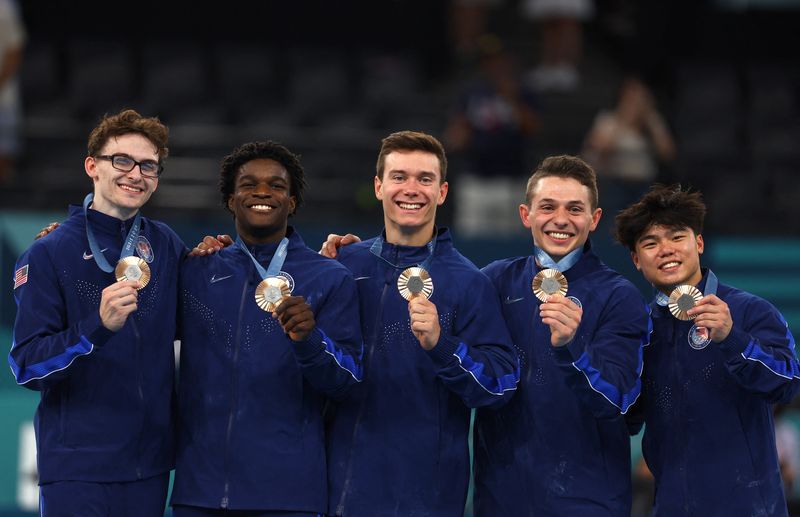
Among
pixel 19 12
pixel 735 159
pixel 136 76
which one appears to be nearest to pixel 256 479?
pixel 735 159

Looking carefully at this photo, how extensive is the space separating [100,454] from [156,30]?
9.63m

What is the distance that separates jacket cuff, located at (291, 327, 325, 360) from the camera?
18.3 ft

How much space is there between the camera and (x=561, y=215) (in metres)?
6.14

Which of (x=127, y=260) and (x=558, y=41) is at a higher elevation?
(x=558, y=41)


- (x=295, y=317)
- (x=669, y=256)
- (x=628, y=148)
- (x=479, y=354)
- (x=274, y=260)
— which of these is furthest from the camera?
(x=628, y=148)

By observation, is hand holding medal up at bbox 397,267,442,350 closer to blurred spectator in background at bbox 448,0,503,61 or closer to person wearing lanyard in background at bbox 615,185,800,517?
person wearing lanyard in background at bbox 615,185,800,517

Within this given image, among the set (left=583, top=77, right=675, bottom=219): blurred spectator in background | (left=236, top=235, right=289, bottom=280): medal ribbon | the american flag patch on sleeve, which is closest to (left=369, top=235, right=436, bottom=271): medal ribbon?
Result: (left=236, top=235, right=289, bottom=280): medal ribbon

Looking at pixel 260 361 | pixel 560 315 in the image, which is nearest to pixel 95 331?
pixel 260 361

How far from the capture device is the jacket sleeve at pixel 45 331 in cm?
561

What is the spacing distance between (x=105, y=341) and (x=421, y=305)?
1343 millimetres

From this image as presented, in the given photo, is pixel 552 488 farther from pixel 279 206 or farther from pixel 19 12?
pixel 19 12

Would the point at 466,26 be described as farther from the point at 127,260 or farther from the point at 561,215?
the point at 127,260

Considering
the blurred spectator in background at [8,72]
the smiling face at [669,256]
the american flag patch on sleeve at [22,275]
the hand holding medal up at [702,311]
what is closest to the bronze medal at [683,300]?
the hand holding medal up at [702,311]

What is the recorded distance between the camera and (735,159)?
12656 mm
